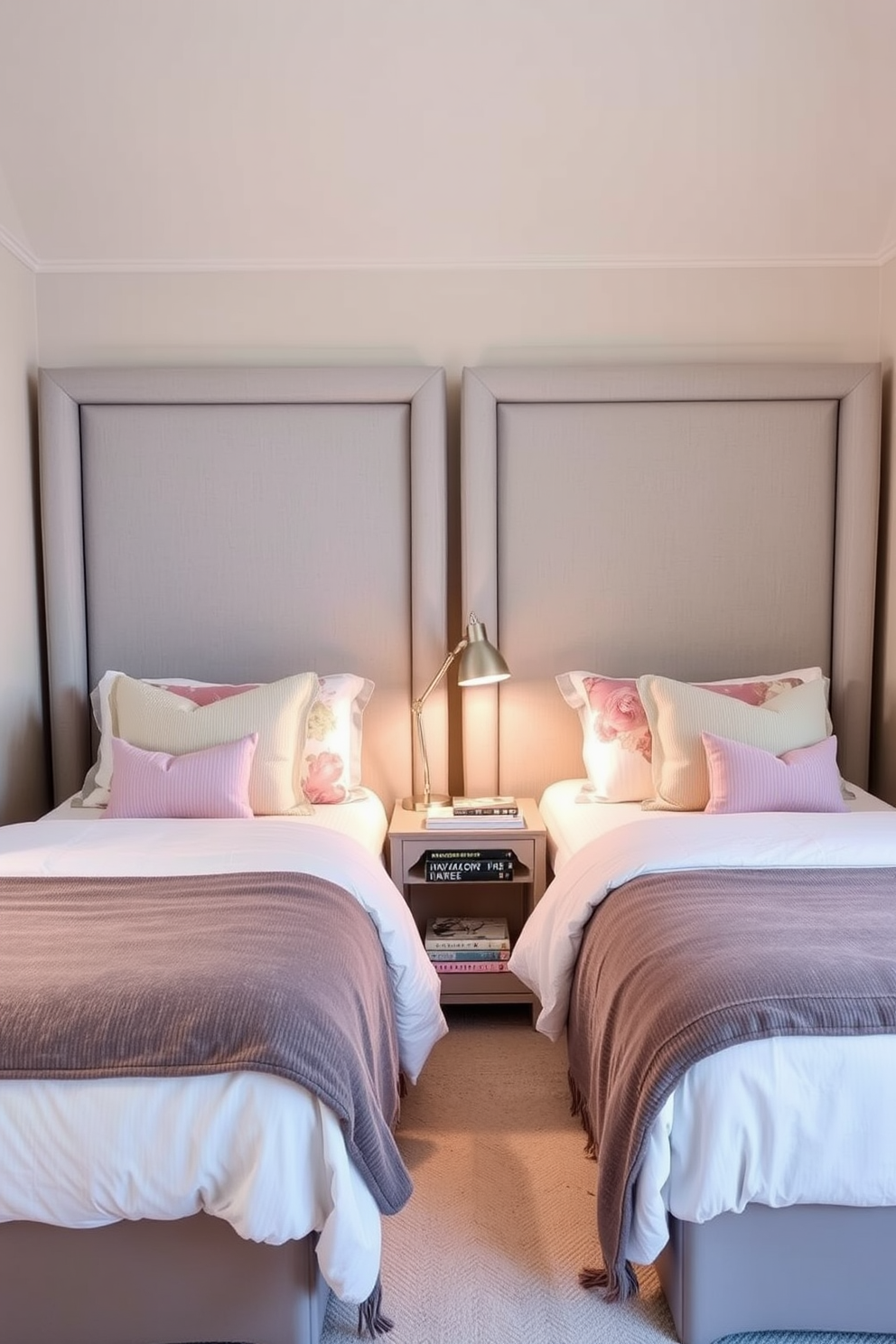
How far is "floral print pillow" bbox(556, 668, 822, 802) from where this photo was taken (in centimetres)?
301

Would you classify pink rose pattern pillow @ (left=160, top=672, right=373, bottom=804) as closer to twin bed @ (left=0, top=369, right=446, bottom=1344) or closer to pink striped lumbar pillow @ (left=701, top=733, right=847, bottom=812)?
twin bed @ (left=0, top=369, right=446, bottom=1344)

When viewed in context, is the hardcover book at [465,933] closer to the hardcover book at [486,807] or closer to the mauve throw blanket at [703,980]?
the hardcover book at [486,807]

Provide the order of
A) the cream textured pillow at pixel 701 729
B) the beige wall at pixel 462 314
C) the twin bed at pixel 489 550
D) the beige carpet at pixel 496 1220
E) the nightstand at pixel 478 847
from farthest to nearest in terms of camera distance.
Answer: the beige wall at pixel 462 314 → the twin bed at pixel 489 550 → the nightstand at pixel 478 847 → the cream textured pillow at pixel 701 729 → the beige carpet at pixel 496 1220

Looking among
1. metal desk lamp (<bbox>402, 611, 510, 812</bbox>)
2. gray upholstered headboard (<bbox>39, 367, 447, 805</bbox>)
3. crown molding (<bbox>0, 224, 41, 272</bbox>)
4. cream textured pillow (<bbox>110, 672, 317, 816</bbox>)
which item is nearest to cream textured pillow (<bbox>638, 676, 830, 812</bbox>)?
metal desk lamp (<bbox>402, 611, 510, 812</bbox>)

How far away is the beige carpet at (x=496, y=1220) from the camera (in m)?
1.83

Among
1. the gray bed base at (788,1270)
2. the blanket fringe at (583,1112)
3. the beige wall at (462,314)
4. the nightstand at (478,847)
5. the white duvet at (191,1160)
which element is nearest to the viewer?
the white duvet at (191,1160)

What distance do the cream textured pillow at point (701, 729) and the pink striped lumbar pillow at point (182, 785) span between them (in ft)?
3.59

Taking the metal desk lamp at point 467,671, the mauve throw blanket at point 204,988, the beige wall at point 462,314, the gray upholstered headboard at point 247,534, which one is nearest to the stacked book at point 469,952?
the metal desk lamp at point 467,671

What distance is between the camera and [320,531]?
3322mm

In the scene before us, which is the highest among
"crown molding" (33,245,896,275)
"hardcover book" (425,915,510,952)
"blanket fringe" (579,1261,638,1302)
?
"crown molding" (33,245,896,275)

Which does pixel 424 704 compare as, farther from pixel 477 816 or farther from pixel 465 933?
pixel 465 933

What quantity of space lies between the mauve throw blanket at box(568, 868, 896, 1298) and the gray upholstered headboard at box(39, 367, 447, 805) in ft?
4.30

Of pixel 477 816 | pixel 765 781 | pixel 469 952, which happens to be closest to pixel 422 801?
pixel 477 816

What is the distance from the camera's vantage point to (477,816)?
3049mm
